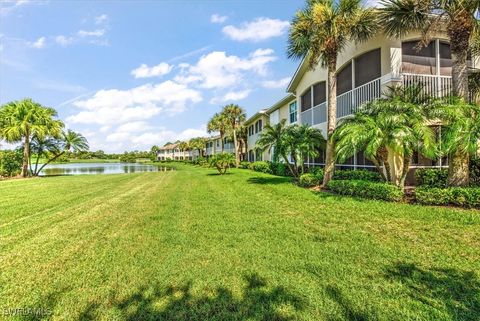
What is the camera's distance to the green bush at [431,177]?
9.96 meters

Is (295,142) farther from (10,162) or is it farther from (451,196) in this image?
(10,162)

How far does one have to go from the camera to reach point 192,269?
4.32 meters

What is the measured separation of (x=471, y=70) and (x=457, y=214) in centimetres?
889

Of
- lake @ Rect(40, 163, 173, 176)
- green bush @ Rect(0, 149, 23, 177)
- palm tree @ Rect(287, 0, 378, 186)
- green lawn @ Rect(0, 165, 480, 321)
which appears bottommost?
green lawn @ Rect(0, 165, 480, 321)

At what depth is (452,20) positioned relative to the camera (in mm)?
8852

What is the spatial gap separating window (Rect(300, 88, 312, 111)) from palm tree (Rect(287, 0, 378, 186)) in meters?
6.51

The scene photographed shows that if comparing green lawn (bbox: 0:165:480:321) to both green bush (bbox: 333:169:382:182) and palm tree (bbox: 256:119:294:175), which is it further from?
palm tree (bbox: 256:119:294:175)

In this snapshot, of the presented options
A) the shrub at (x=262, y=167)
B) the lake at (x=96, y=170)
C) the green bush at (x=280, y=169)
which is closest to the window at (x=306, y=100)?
the green bush at (x=280, y=169)

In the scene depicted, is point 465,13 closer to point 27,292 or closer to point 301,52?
point 301,52

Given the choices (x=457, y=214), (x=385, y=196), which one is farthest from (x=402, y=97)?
(x=457, y=214)

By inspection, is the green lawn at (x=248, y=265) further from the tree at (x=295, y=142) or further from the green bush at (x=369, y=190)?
the tree at (x=295, y=142)

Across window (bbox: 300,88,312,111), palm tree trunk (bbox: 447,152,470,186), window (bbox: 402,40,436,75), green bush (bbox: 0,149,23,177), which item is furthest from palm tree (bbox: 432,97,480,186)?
green bush (bbox: 0,149,23,177)

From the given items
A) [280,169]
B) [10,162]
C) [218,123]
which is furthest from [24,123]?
[280,169]

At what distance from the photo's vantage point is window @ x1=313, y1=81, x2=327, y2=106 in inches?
681
